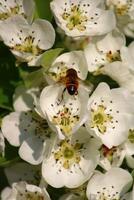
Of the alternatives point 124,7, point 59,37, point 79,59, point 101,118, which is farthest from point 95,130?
point 124,7

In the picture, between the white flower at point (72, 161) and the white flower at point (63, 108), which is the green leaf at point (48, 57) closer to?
the white flower at point (63, 108)

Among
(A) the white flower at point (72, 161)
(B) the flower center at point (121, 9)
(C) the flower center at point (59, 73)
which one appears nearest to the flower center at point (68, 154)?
(A) the white flower at point (72, 161)

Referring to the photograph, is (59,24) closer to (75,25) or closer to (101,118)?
(75,25)

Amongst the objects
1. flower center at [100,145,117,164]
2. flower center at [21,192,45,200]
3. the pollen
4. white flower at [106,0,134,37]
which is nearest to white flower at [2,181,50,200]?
flower center at [21,192,45,200]

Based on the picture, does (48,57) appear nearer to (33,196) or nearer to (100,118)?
(100,118)

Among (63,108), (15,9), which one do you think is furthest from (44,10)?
(63,108)
